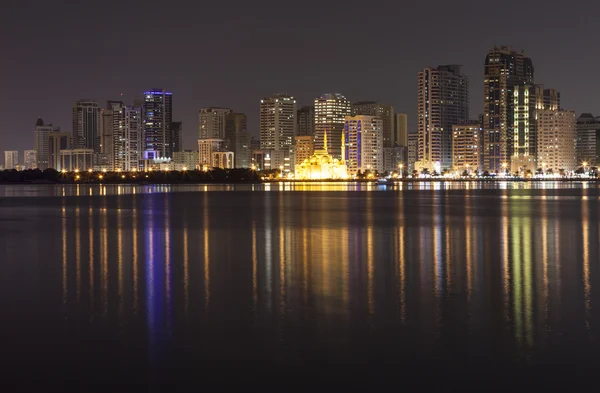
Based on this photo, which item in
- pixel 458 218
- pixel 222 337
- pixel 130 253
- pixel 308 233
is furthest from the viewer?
pixel 458 218

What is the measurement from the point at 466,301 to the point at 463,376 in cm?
485

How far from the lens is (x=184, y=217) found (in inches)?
1587

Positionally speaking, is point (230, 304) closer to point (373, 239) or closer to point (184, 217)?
point (373, 239)

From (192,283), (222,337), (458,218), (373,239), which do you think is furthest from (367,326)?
(458,218)

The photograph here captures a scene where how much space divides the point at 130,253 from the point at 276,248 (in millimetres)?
4705

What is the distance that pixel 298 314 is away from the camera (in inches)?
505

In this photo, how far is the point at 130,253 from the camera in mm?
22312

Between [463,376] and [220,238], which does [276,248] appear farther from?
[463,376]

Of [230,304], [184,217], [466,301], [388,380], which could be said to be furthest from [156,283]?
[184,217]

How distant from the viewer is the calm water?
9.38 metres

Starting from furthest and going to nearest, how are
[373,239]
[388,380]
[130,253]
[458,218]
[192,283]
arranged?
[458,218]
[373,239]
[130,253]
[192,283]
[388,380]

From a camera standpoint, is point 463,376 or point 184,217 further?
point 184,217

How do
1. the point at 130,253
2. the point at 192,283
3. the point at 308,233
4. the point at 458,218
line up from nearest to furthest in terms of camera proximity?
the point at 192,283, the point at 130,253, the point at 308,233, the point at 458,218

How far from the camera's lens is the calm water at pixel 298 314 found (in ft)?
30.8
